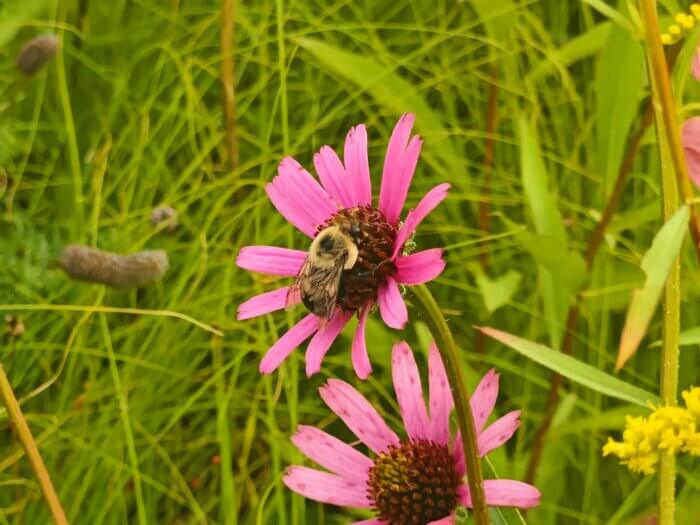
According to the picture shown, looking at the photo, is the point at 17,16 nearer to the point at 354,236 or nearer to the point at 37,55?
the point at 37,55

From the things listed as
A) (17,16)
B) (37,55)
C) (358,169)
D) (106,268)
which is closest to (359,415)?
(358,169)

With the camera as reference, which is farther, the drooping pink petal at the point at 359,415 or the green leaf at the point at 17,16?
the green leaf at the point at 17,16

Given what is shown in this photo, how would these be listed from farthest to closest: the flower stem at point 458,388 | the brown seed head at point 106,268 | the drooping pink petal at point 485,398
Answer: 1. the brown seed head at point 106,268
2. the drooping pink petal at point 485,398
3. the flower stem at point 458,388

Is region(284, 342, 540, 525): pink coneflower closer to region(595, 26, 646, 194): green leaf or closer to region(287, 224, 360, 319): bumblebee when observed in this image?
region(287, 224, 360, 319): bumblebee

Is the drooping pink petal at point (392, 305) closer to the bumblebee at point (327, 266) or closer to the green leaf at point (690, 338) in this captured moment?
the bumblebee at point (327, 266)

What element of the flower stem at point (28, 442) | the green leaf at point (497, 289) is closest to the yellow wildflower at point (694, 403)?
the flower stem at point (28, 442)
